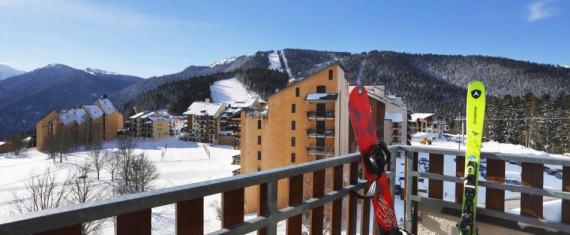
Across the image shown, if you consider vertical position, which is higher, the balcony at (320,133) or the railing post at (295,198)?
the railing post at (295,198)

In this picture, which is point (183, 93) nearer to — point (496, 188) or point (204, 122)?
point (204, 122)

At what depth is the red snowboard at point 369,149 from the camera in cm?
251

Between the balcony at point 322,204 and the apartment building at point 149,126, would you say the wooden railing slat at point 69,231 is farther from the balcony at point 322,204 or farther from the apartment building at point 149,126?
the apartment building at point 149,126

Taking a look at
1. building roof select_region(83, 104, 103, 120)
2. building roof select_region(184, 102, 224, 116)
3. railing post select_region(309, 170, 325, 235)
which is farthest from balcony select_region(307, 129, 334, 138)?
building roof select_region(83, 104, 103, 120)

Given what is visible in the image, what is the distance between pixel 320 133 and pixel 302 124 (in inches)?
68.7

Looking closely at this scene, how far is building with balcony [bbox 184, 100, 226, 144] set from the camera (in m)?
63.2

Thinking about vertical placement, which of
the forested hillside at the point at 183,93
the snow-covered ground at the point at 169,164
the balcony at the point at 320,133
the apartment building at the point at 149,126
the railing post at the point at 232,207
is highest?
the forested hillside at the point at 183,93

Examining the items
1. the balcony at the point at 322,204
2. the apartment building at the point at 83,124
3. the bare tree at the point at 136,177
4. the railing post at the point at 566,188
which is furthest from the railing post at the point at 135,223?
the apartment building at the point at 83,124

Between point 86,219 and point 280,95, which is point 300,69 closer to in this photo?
point 280,95

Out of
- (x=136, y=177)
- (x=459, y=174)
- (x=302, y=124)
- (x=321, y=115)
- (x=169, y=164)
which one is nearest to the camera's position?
(x=459, y=174)

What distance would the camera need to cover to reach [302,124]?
25344 millimetres

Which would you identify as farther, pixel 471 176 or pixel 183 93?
pixel 183 93

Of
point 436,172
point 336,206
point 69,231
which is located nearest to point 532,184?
point 436,172

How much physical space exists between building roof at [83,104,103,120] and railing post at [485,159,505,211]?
249 feet
